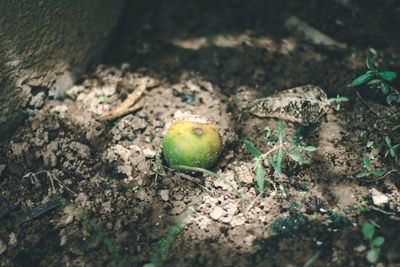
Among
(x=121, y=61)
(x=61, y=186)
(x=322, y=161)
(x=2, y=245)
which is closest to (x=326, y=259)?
(x=322, y=161)

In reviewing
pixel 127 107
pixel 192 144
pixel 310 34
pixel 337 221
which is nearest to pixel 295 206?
pixel 337 221

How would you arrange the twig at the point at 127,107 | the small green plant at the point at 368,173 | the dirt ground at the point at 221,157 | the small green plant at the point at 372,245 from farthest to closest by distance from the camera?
the twig at the point at 127,107
the small green plant at the point at 368,173
the dirt ground at the point at 221,157
the small green plant at the point at 372,245

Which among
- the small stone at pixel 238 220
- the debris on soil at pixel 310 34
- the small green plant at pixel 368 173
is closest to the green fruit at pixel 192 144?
the small stone at pixel 238 220

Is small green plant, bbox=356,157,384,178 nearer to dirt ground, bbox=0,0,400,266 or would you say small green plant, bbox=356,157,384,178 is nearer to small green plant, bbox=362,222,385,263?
dirt ground, bbox=0,0,400,266

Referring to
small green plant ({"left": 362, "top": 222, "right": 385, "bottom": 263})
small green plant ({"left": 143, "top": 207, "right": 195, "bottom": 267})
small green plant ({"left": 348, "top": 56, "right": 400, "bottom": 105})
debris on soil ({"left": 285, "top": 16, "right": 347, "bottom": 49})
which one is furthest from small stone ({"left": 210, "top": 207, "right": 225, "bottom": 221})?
debris on soil ({"left": 285, "top": 16, "right": 347, "bottom": 49})

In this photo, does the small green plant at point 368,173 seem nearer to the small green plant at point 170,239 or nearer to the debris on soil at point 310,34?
the small green plant at point 170,239

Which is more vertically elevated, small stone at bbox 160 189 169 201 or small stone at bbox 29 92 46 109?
small stone at bbox 29 92 46 109

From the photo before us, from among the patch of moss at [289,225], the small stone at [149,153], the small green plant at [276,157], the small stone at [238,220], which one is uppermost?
the small green plant at [276,157]
